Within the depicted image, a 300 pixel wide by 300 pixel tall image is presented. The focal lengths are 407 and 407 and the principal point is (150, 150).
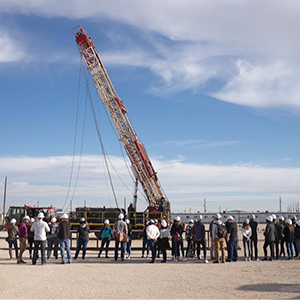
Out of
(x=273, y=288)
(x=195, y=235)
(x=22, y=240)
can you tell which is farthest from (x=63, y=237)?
(x=273, y=288)

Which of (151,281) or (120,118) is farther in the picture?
(120,118)

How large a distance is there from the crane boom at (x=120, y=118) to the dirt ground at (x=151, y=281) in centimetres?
1356

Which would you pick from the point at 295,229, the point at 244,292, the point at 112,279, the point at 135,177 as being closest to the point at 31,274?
the point at 112,279

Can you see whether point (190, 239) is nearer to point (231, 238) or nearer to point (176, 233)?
point (176, 233)

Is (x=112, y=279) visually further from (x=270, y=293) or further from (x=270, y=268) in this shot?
(x=270, y=268)

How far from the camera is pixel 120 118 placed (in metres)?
27.0

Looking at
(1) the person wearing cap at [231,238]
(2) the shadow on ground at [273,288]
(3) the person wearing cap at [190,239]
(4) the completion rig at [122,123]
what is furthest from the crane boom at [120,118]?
(2) the shadow on ground at [273,288]

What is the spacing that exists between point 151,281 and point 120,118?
58.7 ft

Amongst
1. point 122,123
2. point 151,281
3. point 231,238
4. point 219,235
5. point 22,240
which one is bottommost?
point 151,281

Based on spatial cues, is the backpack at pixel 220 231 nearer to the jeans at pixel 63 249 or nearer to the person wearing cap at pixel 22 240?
the jeans at pixel 63 249

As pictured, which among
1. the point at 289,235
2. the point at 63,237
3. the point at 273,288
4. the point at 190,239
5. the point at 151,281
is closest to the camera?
the point at 273,288

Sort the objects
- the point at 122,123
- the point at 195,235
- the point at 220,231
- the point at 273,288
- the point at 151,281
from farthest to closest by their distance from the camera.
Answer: the point at 122,123, the point at 195,235, the point at 220,231, the point at 151,281, the point at 273,288

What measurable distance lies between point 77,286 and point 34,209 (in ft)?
70.5

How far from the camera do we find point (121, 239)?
1447 centimetres
